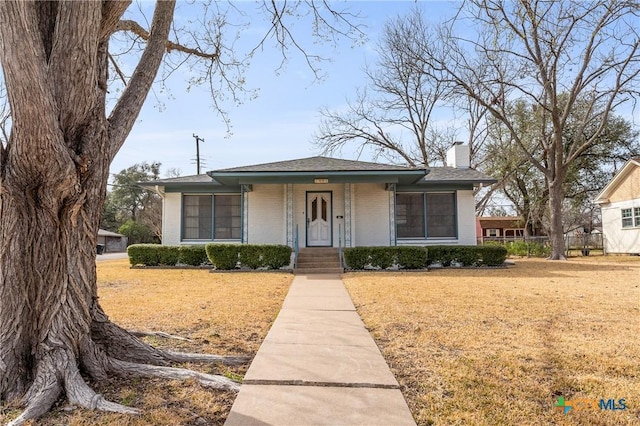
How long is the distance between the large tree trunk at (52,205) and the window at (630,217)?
24.1 meters

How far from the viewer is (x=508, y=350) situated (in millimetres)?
4090

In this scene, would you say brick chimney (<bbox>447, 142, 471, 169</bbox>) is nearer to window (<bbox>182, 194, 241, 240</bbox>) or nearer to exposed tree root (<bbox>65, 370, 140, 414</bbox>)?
window (<bbox>182, 194, 241, 240</bbox>)

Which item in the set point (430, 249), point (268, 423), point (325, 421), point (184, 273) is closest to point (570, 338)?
point (325, 421)

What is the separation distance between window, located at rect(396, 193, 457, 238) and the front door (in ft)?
9.05

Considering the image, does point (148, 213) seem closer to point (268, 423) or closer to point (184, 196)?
point (184, 196)

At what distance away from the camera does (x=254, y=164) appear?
15.0 metres

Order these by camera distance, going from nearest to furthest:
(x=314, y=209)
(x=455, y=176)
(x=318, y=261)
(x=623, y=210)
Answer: (x=318, y=261)
(x=314, y=209)
(x=455, y=176)
(x=623, y=210)

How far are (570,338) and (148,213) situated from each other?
3894cm

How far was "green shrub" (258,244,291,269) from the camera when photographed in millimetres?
12516

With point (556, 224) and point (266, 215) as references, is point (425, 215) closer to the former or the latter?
point (266, 215)

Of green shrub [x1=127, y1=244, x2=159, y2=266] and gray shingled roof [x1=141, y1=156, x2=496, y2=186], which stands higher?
gray shingled roof [x1=141, y1=156, x2=496, y2=186]

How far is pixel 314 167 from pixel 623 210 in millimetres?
18139

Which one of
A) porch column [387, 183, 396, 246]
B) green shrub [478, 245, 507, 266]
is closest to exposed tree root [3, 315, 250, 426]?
porch column [387, 183, 396, 246]

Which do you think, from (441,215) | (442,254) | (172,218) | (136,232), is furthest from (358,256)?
(136,232)
